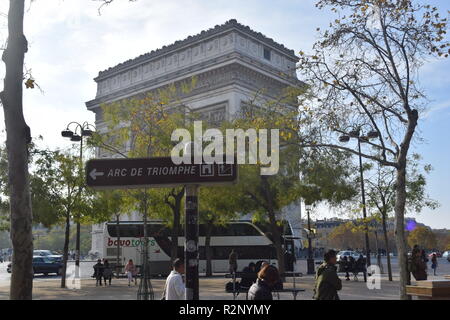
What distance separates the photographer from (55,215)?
27.4 metres

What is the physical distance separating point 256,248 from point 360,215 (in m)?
7.65

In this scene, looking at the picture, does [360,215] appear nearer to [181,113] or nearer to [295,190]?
[295,190]

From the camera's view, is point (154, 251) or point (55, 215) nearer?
point (55, 215)

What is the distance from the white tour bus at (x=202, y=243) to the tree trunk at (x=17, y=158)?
27080 millimetres

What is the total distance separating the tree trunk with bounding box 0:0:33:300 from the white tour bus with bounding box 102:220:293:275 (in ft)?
88.8

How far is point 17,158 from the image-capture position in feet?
28.1

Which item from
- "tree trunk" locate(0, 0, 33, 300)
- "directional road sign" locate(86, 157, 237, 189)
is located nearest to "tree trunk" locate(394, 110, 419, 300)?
"directional road sign" locate(86, 157, 237, 189)

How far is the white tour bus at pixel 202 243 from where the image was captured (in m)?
36.0

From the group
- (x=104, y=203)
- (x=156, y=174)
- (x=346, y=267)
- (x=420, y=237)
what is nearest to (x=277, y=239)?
(x=346, y=267)

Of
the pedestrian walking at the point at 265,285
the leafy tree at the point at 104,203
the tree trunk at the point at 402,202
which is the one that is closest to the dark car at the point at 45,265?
the leafy tree at the point at 104,203

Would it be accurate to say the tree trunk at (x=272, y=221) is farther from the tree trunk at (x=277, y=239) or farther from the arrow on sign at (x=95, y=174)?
the arrow on sign at (x=95, y=174)

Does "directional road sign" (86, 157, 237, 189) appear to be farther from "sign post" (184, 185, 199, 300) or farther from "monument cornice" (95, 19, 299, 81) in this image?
"monument cornice" (95, 19, 299, 81)
